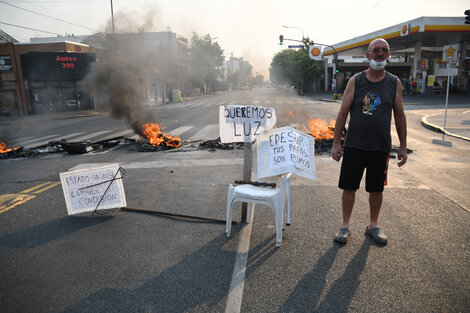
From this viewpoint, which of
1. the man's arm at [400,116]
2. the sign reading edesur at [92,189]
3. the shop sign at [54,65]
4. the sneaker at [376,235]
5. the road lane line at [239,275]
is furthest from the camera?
the shop sign at [54,65]

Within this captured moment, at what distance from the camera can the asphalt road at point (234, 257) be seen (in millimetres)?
2686

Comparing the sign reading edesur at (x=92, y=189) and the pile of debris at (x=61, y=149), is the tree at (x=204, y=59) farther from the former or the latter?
the sign reading edesur at (x=92, y=189)

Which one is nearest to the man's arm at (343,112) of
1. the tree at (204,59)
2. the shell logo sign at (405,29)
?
the shell logo sign at (405,29)

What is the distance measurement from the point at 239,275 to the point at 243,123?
1830 millimetres

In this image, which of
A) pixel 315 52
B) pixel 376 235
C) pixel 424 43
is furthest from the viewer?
pixel 315 52

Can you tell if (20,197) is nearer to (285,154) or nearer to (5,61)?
(285,154)

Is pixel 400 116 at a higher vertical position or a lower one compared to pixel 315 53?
lower

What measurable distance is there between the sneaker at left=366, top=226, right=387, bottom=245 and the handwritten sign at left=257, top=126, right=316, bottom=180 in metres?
0.89

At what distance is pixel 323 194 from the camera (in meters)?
5.35

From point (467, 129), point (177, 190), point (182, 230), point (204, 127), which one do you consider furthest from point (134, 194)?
point (467, 129)

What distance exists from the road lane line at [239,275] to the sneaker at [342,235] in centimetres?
99

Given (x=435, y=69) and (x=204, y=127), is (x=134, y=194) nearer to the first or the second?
(x=204, y=127)

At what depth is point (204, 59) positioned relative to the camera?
65125 millimetres

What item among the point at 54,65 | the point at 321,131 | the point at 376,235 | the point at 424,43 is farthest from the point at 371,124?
the point at 424,43
